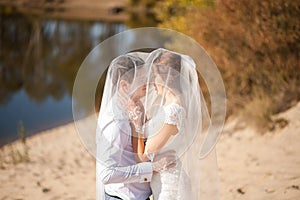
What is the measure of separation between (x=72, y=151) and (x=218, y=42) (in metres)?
3.67

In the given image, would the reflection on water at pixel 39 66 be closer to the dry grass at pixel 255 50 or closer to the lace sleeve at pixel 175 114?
the dry grass at pixel 255 50

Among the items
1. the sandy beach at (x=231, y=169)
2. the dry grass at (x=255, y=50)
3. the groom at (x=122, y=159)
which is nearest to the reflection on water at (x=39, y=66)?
the sandy beach at (x=231, y=169)

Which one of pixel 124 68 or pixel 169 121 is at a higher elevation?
pixel 124 68

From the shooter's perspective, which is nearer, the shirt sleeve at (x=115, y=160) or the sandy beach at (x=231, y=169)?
the shirt sleeve at (x=115, y=160)

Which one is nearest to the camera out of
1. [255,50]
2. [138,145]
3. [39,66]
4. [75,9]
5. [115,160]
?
[115,160]

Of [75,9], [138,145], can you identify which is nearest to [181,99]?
[138,145]

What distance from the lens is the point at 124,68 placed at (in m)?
2.87

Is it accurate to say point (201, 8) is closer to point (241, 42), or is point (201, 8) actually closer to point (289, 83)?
point (241, 42)

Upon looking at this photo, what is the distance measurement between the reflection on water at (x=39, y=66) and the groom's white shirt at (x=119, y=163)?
8691 mm

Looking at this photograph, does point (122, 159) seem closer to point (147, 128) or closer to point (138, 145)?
point (138, 145)

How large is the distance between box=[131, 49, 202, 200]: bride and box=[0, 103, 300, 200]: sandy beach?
2354mm

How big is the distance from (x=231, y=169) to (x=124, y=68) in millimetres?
3988

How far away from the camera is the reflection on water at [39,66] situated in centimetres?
1384

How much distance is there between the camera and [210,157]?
3543 mm
